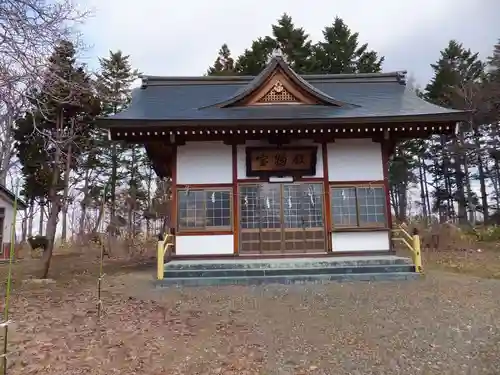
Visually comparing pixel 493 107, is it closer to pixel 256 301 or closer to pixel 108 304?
pixel 256 301

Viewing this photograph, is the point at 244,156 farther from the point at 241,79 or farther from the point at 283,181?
the point at 241,79

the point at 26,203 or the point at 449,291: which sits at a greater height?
the point at 26,203

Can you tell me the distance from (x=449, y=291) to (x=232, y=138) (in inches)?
273

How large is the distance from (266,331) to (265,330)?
0.15 feet

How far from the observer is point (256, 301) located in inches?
295

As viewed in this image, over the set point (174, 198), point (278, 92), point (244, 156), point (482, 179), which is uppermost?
point (278, 92)

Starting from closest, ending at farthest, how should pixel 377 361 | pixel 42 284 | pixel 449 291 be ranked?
pixel 377 361
pixel 449 291
pixel 42 284

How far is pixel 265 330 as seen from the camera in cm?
598

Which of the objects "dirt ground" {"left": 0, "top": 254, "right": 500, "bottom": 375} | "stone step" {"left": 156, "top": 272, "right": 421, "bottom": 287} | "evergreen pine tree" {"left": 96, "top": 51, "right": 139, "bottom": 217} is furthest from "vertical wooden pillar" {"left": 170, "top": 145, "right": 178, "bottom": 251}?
"evergreen pine tree" {"left": 96, "top": 51, "right": 139, "bottom": 217}

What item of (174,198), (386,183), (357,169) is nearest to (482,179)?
(386,183)

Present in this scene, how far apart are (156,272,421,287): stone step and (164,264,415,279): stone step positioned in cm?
19

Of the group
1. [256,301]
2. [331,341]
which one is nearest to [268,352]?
[331,341]

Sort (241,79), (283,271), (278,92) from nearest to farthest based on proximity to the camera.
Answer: (283,271)
(278,92)
(241,79)

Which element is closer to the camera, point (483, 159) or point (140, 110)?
point (140, 110)
